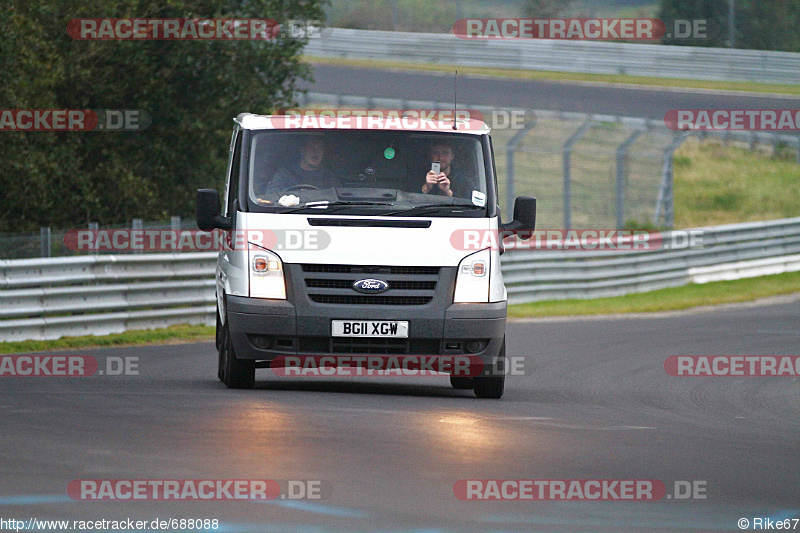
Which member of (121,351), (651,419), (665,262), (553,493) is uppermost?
(553,493)

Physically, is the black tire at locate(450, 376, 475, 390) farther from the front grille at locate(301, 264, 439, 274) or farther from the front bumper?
the front grille at locate(301, 264, 439, 274)

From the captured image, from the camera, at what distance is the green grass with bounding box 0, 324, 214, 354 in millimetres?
15312

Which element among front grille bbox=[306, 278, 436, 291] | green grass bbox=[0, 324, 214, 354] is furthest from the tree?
front grille bbox=[306, 278, 436, 291]

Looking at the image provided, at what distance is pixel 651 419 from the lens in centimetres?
1013

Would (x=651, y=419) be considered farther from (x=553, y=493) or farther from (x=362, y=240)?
(x=553, y=493)

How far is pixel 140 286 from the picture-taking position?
56.4ft

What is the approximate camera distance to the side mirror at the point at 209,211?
35.9 feet

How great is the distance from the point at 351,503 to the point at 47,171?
633 inches

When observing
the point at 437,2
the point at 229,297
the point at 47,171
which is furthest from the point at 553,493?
the point at 437,2

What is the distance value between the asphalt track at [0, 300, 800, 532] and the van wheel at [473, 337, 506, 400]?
0.59 feet
